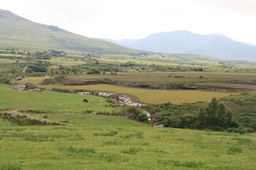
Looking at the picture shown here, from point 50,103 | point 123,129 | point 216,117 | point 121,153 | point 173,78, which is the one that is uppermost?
point 121,153

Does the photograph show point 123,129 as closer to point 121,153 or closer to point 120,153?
point 121,153

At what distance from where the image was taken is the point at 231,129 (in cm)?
5322

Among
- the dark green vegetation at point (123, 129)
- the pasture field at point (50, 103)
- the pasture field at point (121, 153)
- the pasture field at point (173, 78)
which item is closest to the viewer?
the pasture field at point (121, 153)

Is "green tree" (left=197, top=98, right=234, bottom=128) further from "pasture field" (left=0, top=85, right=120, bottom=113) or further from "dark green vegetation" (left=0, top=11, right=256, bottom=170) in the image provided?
"pasture field" (left=0, top=85, right=120, bottom=113)

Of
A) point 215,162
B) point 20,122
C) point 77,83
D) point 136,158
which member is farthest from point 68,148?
point 77,83

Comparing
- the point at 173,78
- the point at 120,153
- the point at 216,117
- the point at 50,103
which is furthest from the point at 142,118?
→ the point at 173,78

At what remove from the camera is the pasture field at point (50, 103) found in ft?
229

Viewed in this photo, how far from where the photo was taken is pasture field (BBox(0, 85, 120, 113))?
6972 cm

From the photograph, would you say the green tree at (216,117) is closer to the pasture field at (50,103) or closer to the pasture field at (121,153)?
the pasture field at (121,153)

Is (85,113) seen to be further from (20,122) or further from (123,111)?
(20,122)

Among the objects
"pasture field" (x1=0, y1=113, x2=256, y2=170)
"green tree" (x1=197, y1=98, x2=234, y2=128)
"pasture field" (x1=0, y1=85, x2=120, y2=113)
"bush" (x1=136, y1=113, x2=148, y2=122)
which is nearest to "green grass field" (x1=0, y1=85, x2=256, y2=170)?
"pasture field" (x1=0, y1=113, x2=256, y2=170)

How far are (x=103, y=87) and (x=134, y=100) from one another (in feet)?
90.2

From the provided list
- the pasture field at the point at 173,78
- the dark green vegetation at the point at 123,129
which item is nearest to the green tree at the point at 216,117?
the dark green vegetation at the point at 123,129

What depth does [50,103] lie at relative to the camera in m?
76.4
